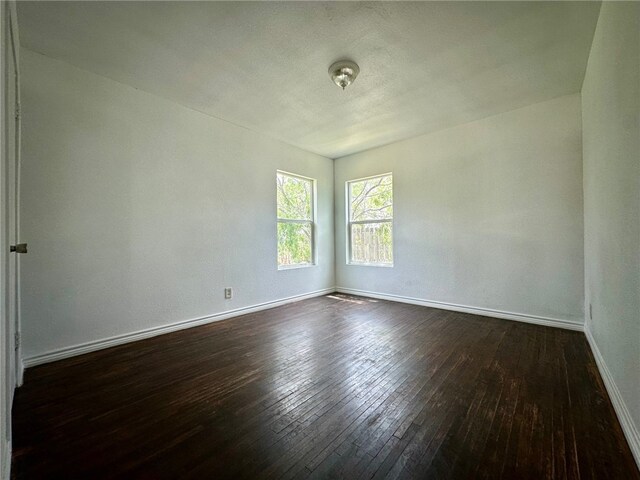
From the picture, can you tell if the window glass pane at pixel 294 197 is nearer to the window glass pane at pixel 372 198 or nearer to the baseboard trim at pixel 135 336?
the window glass pane at pixel 372 198

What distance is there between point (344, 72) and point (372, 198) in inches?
97.1

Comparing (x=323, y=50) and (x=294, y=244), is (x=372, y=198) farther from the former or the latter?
(x=323, y=50)

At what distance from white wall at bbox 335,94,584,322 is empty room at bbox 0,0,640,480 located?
2cm

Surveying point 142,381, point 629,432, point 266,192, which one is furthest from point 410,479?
point 266,192

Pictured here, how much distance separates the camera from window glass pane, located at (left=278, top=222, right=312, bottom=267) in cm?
424

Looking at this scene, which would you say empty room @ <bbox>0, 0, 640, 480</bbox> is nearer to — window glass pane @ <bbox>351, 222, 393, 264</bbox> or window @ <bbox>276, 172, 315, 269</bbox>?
window @ <bbox>276, 172, 315, 269</bbox>

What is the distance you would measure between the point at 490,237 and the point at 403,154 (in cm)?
169

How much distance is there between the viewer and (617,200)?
160 centimetres

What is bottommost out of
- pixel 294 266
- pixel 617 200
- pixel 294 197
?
pixel 294 266

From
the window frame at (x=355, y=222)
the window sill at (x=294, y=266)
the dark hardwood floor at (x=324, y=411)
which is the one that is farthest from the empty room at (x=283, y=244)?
→ the window frame at (x=355, y=222)

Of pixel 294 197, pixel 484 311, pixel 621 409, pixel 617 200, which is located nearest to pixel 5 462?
pixel 621 409

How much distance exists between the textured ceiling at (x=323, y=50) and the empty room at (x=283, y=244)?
0.07 ft

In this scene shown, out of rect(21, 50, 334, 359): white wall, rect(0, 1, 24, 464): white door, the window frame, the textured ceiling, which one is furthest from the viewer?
the window frame

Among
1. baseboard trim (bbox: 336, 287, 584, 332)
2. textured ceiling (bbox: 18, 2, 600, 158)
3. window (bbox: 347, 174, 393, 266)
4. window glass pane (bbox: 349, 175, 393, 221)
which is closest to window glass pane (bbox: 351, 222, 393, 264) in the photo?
window (bbox: 347, 174, 393, 266)
